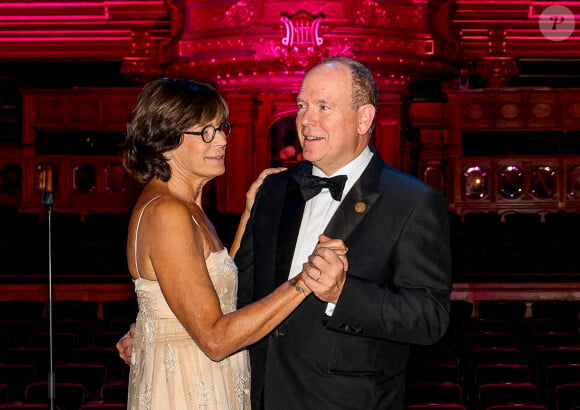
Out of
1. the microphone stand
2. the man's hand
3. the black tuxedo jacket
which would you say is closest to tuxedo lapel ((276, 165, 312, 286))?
the black tuxedo jacket

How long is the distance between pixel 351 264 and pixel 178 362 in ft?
2.66

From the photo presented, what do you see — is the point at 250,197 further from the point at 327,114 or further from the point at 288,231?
the point at 327,114

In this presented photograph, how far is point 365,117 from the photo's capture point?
3.39 m

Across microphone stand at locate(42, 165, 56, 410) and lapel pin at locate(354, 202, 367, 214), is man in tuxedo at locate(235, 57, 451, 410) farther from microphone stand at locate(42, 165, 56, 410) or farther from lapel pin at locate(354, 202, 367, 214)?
microphone stand at locate(42, 165, 56, 410)

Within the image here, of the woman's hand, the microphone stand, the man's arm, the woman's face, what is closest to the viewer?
the man's arm

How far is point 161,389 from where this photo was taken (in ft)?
11.8

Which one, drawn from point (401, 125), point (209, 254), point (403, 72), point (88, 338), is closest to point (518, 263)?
point (403, 72)

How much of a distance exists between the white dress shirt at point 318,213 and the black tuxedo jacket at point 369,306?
26mm

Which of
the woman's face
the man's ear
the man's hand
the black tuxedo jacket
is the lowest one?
the man's hand

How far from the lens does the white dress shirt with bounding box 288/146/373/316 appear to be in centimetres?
339

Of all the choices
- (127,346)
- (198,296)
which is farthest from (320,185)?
(127,346)

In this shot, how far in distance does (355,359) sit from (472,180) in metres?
18.1

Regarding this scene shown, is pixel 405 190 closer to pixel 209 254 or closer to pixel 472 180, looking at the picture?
pixel 209 254

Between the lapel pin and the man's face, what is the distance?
0.21m
